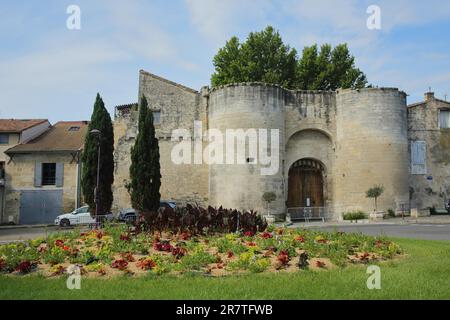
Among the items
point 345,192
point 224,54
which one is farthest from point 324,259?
point 224,54

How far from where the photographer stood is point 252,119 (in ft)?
84.1

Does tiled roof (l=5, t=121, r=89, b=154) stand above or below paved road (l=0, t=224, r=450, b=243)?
above

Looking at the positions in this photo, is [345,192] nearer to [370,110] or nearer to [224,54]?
[370,110]

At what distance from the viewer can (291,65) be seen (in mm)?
35938

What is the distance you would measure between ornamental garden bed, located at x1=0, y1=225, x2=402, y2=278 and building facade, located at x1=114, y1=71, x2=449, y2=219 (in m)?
15.1

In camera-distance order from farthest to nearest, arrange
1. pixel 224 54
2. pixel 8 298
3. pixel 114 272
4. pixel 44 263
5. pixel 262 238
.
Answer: pixel 224 54 → pixel 262 238 → pixel 44 263 → pixel 114 272 → pixel 8 298

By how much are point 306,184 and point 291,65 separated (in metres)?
13.1

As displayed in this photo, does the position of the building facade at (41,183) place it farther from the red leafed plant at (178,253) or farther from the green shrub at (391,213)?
the red leafed plant at (178,253)

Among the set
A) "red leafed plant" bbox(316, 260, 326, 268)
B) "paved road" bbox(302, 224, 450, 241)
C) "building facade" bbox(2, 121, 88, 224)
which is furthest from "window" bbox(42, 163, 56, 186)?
"red leafed plant" bbox(316, 260, 326, 268)

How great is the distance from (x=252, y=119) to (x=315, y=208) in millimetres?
7536

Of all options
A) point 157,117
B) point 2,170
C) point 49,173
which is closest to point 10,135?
point 2,170

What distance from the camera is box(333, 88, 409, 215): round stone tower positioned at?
25.9 m

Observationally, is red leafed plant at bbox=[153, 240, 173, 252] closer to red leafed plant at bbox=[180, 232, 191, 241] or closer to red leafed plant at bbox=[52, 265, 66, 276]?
red leafed plant at bbox=[180, 232, 191, 241]
